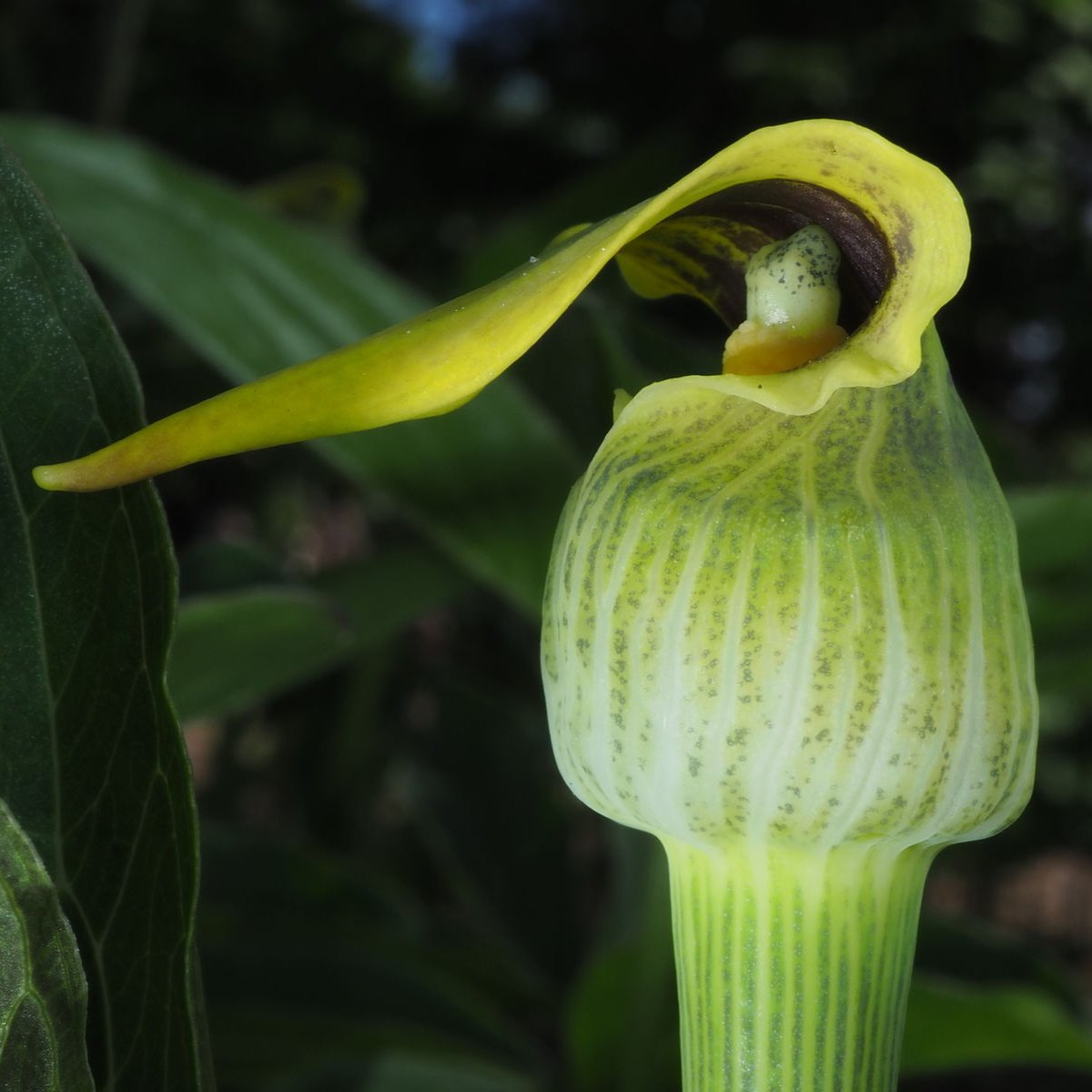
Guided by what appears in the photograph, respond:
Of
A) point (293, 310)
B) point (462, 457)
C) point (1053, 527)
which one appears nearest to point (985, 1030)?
point (1053, 527)

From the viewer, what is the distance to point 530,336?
0.71 feet

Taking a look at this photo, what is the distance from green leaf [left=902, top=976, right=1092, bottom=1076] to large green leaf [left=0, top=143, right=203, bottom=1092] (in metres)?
0.49

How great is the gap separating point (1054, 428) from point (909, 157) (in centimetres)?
150

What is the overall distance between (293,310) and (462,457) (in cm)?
12

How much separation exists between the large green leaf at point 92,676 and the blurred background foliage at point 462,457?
25cm

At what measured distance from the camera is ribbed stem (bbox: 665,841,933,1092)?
0.28 meters

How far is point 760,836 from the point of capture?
0.89 feet

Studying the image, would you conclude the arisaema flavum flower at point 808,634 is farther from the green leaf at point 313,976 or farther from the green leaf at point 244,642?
the green leaf at point 313,976

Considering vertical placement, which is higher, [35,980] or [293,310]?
[293,310]

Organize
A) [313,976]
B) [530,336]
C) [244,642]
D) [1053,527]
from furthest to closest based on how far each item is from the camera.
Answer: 1. [313,976]
2. [1053,527]
3. [244,642]
4. [530,336]

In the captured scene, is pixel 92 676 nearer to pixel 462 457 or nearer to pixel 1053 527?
pixel 462 457

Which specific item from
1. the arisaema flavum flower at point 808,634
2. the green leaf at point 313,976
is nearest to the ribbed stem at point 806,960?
the arisaema flavum flower at point 808,634

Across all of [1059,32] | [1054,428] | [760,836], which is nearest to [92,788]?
[760,836]

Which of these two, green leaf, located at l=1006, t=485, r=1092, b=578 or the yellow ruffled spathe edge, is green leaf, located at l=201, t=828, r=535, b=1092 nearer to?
green leaf, located at l=1006, t=485, r=1092, b=578
